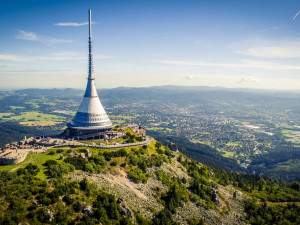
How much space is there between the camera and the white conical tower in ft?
279

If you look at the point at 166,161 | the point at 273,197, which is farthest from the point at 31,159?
the point at 273,197

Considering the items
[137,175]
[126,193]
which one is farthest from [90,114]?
[126,193]

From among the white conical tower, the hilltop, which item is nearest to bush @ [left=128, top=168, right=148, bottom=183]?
the hilltop

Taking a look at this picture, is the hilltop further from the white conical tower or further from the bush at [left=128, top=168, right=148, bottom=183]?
the white conical tower

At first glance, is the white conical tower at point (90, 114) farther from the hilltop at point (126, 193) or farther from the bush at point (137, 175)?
the bush at point (137, 175)

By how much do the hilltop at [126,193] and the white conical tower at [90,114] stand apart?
13599mm

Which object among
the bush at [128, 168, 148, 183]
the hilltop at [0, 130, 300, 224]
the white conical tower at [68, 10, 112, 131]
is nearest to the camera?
the hilltop at [0, 130, 300, 224]

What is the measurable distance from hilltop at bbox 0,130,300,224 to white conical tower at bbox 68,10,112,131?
13.6 metres

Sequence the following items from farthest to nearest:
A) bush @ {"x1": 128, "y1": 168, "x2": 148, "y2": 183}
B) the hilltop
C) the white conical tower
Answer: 1. the white conical tower
2. bush @ {"x1": 128, "y1": 168, "x2": 148, "y2": 183}
3. the hilltop

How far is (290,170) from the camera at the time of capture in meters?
185

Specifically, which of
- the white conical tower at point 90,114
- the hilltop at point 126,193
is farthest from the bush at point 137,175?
the white conical tower at point 90,114

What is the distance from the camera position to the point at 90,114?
85812 millimetres

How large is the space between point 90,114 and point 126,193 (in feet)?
116

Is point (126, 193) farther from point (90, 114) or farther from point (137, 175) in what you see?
point (90, 114)
